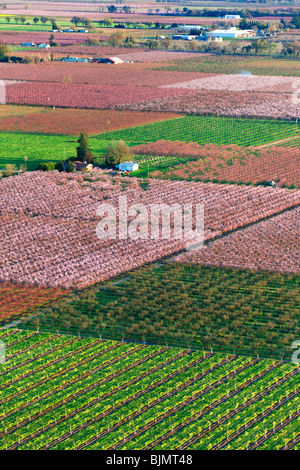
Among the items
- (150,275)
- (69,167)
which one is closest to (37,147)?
(69,167)

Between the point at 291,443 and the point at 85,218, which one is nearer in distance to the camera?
the point at 291,443

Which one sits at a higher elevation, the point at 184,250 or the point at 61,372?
the point at 184,250

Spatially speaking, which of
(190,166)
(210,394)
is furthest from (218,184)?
(210,394)

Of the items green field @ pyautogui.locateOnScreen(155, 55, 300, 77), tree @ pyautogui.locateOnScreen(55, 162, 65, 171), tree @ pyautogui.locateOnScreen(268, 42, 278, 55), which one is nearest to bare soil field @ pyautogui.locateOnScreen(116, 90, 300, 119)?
green field @ pyautogui.locateOnScreen(155, 55, 300, 77)

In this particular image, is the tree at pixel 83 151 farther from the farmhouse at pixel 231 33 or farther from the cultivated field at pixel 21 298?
the farmhouse at pixel 231 33

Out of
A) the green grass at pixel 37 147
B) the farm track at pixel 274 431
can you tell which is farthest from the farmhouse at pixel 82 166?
the farm track at pixel 274 431

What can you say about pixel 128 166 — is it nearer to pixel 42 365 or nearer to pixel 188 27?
pixel 42 365
